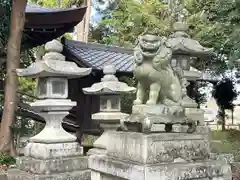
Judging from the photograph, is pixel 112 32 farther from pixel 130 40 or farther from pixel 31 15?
pixel 31 15

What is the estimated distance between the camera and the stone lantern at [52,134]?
5570 mm

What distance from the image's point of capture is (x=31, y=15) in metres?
10.1

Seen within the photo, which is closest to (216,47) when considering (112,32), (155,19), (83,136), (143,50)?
(155,19)

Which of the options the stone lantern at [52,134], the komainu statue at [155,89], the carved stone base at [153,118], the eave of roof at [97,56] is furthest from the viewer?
the eave of roof at [97,56]

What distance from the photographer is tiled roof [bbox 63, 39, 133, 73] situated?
34.5 feet

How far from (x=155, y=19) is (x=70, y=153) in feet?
44.6

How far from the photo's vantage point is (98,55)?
11836 mm

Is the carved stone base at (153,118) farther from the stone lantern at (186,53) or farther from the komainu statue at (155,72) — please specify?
the stone lantern at (186,53)

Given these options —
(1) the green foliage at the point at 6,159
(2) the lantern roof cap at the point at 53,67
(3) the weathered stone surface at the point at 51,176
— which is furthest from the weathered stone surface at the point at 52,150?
(1) the green foliage at the point at 6,159

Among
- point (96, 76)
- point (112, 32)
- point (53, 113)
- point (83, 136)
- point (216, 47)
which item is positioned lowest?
point (83, 136)

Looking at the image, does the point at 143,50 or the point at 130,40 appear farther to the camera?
the point at 130,40

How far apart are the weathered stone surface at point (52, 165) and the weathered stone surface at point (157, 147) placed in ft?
7.38

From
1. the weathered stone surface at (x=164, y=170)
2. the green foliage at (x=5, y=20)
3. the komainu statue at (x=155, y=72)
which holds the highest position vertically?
the green foliage at (x=5, y=20)

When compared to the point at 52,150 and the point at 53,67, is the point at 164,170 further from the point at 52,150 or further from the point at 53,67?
the point at 53,67
